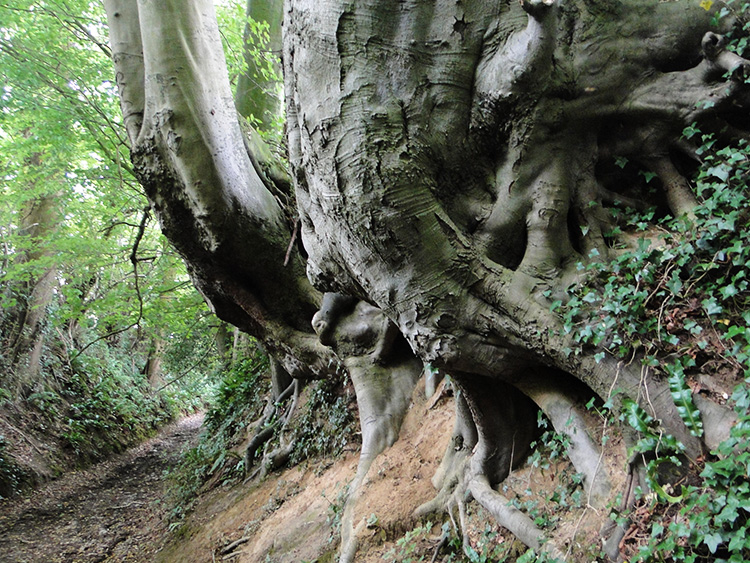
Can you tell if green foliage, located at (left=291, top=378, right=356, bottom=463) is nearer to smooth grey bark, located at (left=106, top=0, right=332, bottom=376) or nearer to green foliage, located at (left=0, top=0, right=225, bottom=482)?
smooth grey bark, located at (left=106, top=0, right=332, bottom=376)

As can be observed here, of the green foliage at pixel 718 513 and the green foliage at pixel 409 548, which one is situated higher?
the green foliage at pixel 718 513

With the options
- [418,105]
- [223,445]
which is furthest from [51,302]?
[418,105]

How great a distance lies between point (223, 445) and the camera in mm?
8516

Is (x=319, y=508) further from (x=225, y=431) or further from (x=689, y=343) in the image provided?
(x=225, y=431)

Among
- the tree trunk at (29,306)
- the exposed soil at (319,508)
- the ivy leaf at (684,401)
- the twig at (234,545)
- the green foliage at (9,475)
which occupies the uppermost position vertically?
the tree trunk at (29,306)

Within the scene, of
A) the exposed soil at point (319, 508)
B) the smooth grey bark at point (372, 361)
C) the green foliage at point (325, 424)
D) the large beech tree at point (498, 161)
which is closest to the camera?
the large beech tree at point (498, 161)

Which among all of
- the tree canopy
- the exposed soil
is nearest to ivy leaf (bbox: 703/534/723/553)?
the tree canopy

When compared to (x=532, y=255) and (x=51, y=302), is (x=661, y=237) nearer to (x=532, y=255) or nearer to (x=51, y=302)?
(x=532, y=255)

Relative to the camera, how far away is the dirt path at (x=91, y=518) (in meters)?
6.75

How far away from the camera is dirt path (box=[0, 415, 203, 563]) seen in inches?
266

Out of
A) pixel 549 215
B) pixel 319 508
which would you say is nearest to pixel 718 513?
pixel 549 215

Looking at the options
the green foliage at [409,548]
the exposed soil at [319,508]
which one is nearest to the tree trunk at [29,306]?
the exposed soil at [319,508]

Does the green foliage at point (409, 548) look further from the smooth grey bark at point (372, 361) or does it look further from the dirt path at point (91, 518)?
the dirt path at point (91, 518)

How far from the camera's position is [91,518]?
8062 mm
